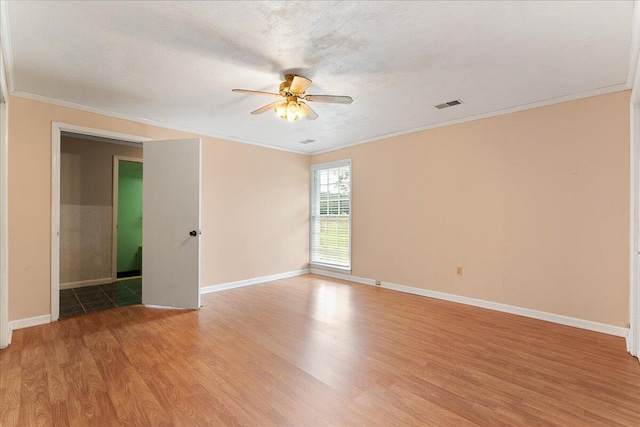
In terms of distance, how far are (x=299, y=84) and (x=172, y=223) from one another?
2.52 meters

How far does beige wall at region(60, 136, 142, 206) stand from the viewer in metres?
4.80

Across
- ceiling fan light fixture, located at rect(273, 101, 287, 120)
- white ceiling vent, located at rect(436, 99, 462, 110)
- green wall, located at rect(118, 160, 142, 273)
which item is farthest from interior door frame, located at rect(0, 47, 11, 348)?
white ceiling vent, located at rect(436, 99, 462, 110)

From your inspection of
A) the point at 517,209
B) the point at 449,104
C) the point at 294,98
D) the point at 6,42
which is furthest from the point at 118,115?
the point at 517,209

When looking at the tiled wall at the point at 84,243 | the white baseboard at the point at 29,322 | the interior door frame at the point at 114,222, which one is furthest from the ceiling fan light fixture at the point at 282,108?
the tiled wall at the point at 84,243

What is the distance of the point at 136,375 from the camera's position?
7.27 ft

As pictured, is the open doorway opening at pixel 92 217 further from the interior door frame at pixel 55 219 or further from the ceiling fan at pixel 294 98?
the ceiling fan at pixel 294 98

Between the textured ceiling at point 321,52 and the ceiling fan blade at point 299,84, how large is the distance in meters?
0.16

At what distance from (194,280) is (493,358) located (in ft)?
11.1

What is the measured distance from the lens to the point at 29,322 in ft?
10.5

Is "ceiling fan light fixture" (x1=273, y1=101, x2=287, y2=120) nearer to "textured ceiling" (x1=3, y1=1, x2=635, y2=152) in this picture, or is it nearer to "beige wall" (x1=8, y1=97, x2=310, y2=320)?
"textured ceiling" (x1=3, y1=1, x2=635, y2=152)

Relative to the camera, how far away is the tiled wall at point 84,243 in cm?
484

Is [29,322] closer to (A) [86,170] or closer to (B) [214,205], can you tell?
(B) [214,205]

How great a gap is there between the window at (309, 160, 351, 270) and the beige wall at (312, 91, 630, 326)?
67cm

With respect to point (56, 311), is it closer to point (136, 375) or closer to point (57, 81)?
point (136, 375)
